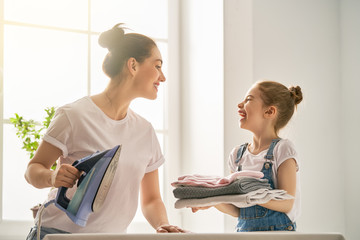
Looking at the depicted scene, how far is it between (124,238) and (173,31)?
1570 mm

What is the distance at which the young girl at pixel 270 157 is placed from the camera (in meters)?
1.60

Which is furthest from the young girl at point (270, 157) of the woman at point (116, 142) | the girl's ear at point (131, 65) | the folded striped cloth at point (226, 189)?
the girl's ear at point (131, 65)

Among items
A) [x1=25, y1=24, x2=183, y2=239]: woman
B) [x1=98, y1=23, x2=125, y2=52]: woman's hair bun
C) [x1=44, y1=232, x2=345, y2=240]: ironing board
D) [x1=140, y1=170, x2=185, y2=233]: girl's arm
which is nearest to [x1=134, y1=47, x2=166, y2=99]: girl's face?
[x1=25, y1=24, x2=183, y2=239]: woman

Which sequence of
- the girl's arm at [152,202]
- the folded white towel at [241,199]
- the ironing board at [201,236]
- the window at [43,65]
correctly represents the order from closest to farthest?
the ironing board at [201,236], the folded white towel at [241,199], the girl's arm at [152,202], the window at [43,65]

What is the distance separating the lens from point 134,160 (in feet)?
5.08

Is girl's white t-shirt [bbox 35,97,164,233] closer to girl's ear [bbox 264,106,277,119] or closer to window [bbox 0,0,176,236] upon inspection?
girl's ear [bbox 264,106,277,119]

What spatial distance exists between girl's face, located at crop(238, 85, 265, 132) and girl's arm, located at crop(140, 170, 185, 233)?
36 centimetres

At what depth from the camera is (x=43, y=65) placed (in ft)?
7.27

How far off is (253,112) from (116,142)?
49cm

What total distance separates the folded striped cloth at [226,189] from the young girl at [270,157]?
104 millimetres

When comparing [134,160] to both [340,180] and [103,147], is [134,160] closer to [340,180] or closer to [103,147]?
[103,147]

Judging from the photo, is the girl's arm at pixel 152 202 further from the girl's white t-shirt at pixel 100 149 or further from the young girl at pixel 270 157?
the young girl at pixel 270 157

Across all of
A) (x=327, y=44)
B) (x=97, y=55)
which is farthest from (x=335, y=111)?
(x=97, y=55)

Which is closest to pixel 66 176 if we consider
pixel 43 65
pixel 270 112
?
pixel 270 112
